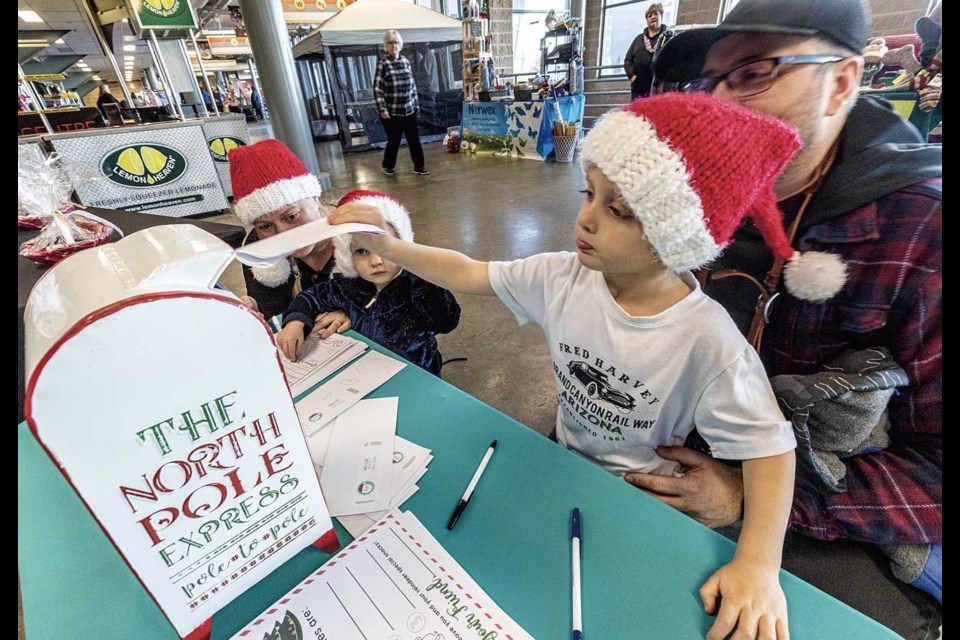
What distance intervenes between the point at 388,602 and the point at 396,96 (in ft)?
19.7

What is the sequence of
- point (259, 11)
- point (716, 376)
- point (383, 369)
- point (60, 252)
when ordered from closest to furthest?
1. point (716, 376)
2. point (383, 369)
3. point (60, 252)
4. point (259, 11)

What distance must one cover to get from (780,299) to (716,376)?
0.23 metres

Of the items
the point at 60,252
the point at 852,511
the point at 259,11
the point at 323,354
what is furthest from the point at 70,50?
the point at 852,511

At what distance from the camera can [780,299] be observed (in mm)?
729

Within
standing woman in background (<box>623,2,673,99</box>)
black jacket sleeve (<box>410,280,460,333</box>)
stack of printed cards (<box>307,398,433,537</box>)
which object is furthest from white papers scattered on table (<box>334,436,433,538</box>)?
standing woman in background (<box>623,2,673,99</box>)

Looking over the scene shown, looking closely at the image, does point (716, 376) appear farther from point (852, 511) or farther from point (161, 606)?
point (161, 606)

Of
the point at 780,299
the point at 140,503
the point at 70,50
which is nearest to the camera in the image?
the point at 140,503

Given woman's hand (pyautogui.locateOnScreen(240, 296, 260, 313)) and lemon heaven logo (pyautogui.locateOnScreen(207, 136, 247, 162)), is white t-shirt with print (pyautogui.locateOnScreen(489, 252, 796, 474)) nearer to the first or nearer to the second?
woman's hand (pyautogui.locateOnScreen(240, 296, 260, 313))

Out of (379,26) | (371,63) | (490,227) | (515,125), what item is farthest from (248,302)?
(371,63)

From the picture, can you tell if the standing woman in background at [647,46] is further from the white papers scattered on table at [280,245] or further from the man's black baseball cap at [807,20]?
the white papers scattered on table at [280,245]

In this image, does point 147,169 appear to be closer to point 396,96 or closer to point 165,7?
point 165,7

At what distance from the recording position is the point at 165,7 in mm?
4207

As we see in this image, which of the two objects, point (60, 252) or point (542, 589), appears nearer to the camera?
point (542, 589)

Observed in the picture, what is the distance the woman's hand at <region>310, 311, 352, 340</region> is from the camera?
1.07 metres
